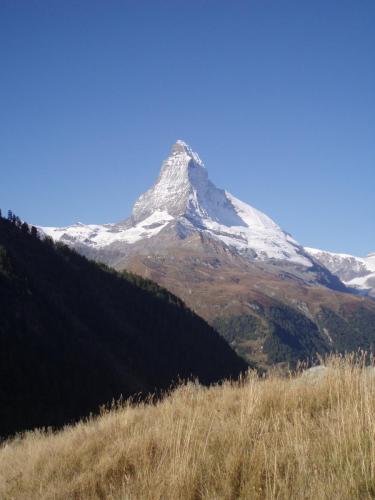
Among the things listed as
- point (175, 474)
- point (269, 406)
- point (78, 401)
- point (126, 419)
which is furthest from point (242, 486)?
point (78, 401)

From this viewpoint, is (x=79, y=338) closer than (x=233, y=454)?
No

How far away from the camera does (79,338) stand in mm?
93625

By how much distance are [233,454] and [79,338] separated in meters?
92.7

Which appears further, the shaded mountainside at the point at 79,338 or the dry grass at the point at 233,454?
the shaded mountainside at the point at 79,338

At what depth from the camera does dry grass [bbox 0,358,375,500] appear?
4.50 metres

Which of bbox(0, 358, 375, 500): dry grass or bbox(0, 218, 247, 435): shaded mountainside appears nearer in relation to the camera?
bbox(0, 358, 375, 500): dry grass

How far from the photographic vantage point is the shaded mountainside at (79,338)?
6912cm

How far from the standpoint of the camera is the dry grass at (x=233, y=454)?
4.50m

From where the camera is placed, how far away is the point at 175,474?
4945mm

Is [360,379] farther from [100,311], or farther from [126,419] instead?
[100,311]

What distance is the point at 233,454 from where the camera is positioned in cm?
521

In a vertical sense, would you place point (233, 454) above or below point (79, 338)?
above

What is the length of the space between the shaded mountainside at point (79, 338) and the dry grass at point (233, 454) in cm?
2931

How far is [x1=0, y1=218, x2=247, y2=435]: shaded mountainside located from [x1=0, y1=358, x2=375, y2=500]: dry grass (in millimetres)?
29306
